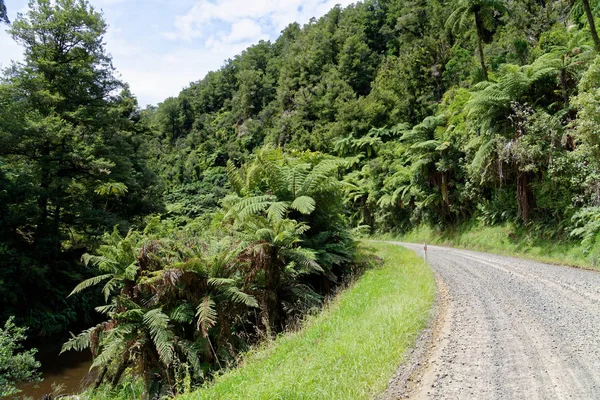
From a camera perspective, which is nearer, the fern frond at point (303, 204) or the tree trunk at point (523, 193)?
→ the fern frond at point (303, 204)

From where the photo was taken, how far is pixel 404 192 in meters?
22.1

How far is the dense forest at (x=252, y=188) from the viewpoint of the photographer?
656cm

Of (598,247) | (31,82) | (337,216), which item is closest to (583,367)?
(337,216)

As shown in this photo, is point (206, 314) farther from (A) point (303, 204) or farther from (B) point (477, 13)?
(B) point (477, 13)

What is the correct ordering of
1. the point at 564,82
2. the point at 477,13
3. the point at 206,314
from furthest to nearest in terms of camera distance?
1. the point at 477,13
2. the point at 564,82
3. the point at 206,314

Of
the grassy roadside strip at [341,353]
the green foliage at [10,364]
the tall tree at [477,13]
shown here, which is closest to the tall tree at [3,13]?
the green foliage at [10,364]

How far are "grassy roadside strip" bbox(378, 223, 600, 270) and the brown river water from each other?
1382 centimetres

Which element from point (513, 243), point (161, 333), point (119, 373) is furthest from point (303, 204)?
point (513, 243)

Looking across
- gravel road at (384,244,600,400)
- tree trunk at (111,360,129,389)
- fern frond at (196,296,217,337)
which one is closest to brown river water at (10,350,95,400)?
tree trunk at (111,360,129,389)

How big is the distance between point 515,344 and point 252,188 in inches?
281

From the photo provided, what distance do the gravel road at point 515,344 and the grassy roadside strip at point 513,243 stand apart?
3.81 m

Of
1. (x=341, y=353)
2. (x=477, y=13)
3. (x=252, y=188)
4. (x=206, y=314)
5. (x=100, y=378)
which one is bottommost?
(x=100, y=378)

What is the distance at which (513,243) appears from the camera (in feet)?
45.6

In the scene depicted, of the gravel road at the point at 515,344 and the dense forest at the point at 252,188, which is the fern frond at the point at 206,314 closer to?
the dense forest at the point at 252,188
